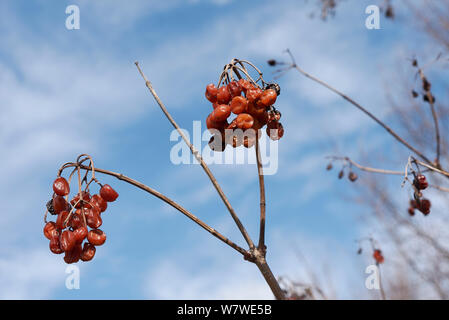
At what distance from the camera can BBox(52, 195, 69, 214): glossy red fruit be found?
1307mm

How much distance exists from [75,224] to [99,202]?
9 centimetres

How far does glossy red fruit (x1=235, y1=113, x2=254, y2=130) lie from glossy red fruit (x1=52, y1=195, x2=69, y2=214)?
52cm

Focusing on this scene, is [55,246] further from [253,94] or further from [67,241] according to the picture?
[253,94]

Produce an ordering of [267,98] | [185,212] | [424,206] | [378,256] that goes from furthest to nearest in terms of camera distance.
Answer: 1. [378,256]
2. [424,206]
3. [267,98]
4. [185,212]

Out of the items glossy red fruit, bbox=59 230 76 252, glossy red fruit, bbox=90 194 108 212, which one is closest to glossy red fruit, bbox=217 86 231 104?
glossy red fruit, bbox=90 194 108 212

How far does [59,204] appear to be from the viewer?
4.30 feet

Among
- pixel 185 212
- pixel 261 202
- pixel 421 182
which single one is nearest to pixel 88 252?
pixel 185 212

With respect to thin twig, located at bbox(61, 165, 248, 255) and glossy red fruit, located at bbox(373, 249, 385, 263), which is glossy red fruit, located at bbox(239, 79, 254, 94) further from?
glossy red fruit, located at bbox(373, 249, 385, 263)

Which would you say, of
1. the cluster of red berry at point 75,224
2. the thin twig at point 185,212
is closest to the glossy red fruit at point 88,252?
the cluster of red berry at point 75,224

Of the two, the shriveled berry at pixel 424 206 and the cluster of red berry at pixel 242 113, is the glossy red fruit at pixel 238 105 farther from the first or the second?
the shriveled berry at pixel 424 206

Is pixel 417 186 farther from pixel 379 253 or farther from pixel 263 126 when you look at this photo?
pixel 379 253

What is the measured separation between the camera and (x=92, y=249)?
1309 millimetres
